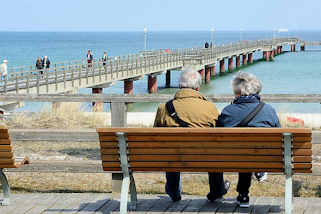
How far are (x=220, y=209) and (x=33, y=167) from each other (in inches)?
79.9

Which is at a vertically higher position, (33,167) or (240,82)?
(240,82)

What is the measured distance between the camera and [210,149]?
512 cm

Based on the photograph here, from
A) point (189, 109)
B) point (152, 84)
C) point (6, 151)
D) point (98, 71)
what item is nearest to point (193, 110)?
point (189, 109)

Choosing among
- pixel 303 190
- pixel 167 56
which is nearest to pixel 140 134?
pixel 303 190

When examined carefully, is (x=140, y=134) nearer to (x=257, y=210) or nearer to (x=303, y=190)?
(x=257, y=210)

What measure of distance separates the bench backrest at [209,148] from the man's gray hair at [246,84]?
455 mm

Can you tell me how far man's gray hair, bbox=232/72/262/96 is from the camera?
5.26m

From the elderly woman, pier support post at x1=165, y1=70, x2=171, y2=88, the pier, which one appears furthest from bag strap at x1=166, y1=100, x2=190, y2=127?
pier support post at x1=165, y1=70, x2=171, y2=88

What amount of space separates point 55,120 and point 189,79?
24.9 ft

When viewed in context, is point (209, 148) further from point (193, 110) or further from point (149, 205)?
point (149, 205)

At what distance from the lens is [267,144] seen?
504 centimetres

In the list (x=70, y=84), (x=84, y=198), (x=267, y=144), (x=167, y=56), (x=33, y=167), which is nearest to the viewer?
(x=267, y=144)

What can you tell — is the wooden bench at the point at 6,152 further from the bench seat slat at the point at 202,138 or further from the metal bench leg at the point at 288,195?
the metal bench leg at the point at 288,195

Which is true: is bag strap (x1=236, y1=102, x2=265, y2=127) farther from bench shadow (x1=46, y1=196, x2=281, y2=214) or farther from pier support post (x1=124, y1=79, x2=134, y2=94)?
pier support post (x1=124, y1=79, x2=134, y2=94)
